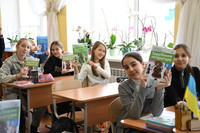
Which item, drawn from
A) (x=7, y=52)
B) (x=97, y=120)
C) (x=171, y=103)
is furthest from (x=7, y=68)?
(x=7, y=52)

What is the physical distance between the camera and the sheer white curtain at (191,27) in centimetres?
333

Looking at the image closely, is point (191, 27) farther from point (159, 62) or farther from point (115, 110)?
point (159, 62)

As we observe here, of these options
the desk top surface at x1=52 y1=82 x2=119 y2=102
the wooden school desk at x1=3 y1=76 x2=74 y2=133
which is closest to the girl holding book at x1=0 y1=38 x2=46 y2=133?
the wooden school desk at x1=3 y1=76 x2=74 y2=133

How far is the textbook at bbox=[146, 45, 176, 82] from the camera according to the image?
1.58m

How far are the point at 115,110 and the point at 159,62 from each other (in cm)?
64

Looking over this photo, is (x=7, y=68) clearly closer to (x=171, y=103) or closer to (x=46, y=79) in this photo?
A: (x=46, y=79)

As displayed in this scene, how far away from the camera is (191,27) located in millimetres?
3371

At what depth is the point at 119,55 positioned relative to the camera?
5.16 metres

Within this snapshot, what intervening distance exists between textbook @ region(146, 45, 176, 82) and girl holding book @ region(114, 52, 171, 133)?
115 millimetres

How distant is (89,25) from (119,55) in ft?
3.92

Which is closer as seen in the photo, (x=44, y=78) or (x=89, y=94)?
(x=89, y=94)

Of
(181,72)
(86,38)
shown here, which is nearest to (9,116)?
(181,72)

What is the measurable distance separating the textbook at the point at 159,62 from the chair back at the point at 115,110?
52 centimetres

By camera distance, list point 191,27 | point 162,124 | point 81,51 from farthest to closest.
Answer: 1. point 191,27
2. point 81,51
3. point 162,124
